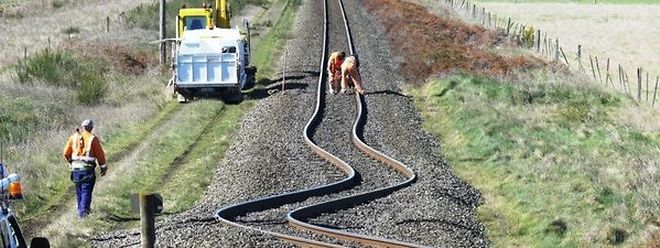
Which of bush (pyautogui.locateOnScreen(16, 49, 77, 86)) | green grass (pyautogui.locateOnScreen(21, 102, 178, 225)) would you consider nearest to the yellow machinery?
bush (pyautogui.locateOnScreen(16, 49, 77, 86))

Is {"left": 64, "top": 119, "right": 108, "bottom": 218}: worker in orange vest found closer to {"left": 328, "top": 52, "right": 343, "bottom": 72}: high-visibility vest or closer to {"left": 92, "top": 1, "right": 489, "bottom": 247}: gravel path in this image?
{"left": 92, "top": 1, "right": 489, "bottom": 247}: gravel path

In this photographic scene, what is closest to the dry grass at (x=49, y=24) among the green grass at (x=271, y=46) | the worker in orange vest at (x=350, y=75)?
the green grass at (x=271, y=46)

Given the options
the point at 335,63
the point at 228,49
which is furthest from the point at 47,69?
the point at 335,63

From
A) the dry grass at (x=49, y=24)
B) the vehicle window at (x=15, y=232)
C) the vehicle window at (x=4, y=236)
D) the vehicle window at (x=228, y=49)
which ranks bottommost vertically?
the dry grass at (x=49, y=24)

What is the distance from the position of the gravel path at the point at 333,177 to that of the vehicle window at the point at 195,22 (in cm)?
346

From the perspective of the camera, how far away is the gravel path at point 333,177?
1747 centimetres

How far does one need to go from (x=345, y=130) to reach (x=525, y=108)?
5.86 m

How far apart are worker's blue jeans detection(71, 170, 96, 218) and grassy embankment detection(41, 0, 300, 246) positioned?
9.0 inches

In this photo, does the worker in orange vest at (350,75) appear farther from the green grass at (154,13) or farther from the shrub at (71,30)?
the shrub at (71,30)

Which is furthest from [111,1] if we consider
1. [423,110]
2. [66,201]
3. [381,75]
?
[66,201]

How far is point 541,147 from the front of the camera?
24828 millimetres

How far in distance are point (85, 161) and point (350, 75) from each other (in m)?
16.1

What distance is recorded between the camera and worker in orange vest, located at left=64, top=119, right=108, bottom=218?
18984mm

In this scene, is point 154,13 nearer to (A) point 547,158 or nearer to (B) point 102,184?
(B) point 102,184
